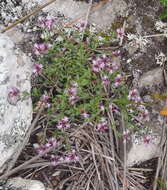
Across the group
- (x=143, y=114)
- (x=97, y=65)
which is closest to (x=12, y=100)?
(x=97, y=65)

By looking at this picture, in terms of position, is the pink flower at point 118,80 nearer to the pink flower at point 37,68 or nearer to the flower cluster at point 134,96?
the flower cluster at point 134,96

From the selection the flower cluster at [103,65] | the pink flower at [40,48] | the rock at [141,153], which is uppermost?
the pink flower at [40,48]

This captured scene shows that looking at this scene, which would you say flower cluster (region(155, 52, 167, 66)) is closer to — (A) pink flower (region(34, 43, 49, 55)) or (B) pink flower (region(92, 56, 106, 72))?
(B) pink flower (region(92, 56, 106, 72))

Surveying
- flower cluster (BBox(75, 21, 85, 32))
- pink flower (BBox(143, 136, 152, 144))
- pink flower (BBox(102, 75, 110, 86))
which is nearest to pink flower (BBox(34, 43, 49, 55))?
flower cluster (BBox(75, 21, 85, 32))

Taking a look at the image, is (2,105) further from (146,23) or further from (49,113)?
(146,23)

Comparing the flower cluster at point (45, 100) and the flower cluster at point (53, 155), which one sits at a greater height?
the flower cluster at point (45, 100)

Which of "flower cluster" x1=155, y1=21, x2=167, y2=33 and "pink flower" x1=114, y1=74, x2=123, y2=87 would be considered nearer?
"pink flower" x1=114, y1=74, x2=123, y2=87

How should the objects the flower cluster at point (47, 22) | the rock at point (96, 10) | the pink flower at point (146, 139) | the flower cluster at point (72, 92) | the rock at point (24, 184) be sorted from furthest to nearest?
1. the rock at point (96, 10)
2. the pink flower at point (146, 139)
3. the flower cluster at point (47, 22)
4. the flower cluster at point (72, 92)
5. the rock at point (24, 184)

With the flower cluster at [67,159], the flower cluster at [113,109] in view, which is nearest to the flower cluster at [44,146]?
the flower cluster at [67,159]
